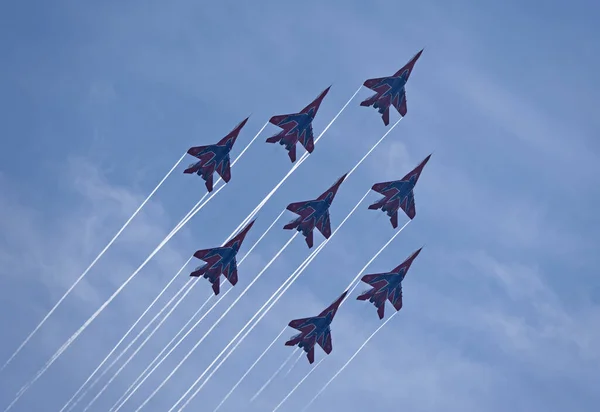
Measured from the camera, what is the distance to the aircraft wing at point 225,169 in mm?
94688

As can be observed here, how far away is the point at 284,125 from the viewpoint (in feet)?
310

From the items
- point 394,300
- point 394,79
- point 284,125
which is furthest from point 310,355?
point 394,79

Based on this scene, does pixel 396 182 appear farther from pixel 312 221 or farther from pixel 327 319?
pixel 327 319

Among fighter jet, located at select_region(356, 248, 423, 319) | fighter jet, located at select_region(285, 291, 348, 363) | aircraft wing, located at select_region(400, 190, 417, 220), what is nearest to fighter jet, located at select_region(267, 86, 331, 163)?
aircraft wing, located at select_region(400, 190, 417, 220)

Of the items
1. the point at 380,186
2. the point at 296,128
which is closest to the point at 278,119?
the point at 296,128

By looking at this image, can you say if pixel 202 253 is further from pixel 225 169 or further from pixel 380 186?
pixel 380 186

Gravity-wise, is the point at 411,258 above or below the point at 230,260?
below

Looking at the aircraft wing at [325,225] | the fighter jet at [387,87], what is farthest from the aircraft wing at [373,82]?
the aircraft wing at [325,225]

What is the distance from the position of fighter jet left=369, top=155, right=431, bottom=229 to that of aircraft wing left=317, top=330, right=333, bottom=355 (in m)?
14.6

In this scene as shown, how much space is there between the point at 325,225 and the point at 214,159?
1430 cm

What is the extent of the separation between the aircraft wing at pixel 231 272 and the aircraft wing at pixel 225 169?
9.20m

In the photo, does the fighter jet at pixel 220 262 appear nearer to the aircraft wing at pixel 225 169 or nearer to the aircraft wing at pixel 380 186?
the aircraft wing at pixel 225 169

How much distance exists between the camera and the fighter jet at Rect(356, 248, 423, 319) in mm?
97688

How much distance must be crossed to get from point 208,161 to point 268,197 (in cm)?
829
